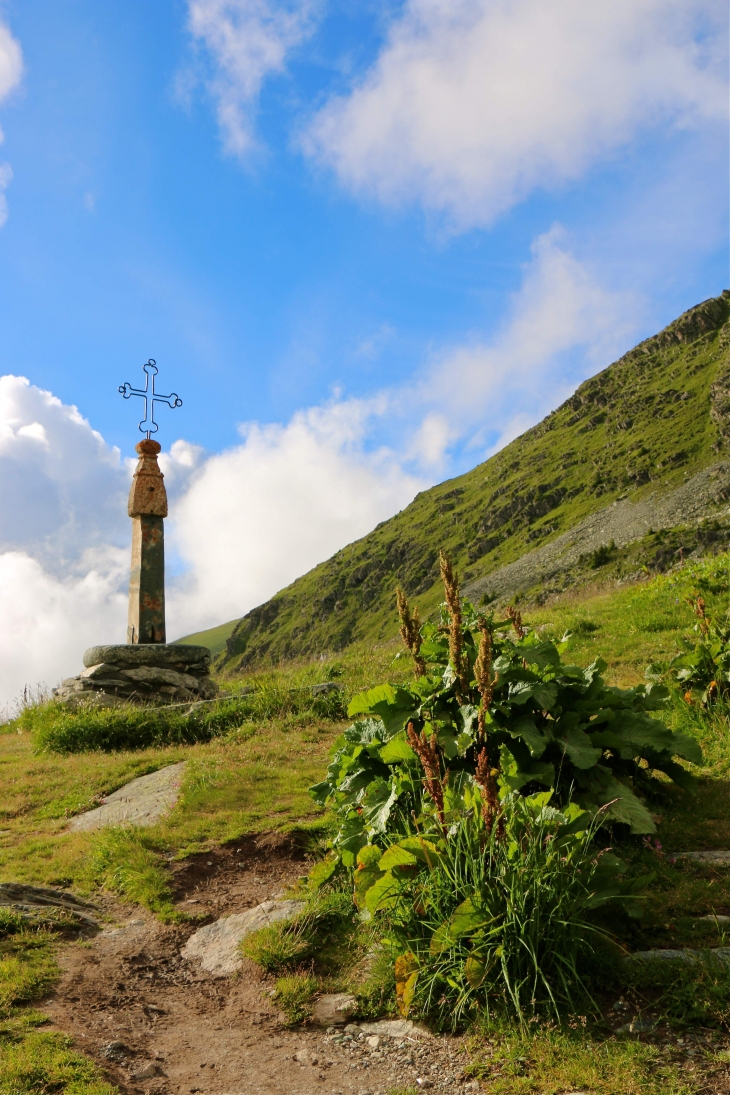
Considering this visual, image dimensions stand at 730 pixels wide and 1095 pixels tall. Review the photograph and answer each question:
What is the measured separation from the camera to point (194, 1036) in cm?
420

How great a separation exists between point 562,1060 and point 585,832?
3.75 ft

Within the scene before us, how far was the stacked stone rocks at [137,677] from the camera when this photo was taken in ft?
48.3

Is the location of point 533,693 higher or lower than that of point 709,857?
higher

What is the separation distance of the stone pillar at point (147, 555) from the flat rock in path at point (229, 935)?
1087cm

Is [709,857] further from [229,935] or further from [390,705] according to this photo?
[229,935]

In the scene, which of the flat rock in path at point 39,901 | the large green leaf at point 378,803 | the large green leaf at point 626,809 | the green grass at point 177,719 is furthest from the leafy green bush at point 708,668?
the flat rock in path at point 39,901

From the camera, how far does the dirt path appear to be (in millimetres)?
3623

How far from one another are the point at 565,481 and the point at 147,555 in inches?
6139

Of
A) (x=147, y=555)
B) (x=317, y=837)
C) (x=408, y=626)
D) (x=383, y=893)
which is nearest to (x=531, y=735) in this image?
(x=408, y=626)

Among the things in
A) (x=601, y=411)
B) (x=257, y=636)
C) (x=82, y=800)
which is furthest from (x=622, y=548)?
(x=257, y=636)

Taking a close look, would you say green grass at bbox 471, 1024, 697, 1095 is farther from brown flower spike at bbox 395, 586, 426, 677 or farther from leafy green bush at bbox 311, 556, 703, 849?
brown flower spike at bbox 395, 586, 426, 677

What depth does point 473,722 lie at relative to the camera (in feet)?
16.9

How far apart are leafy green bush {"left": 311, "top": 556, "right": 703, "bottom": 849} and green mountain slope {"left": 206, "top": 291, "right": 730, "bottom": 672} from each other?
122 m

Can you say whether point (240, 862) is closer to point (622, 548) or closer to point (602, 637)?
Answer: point (602, 637)
